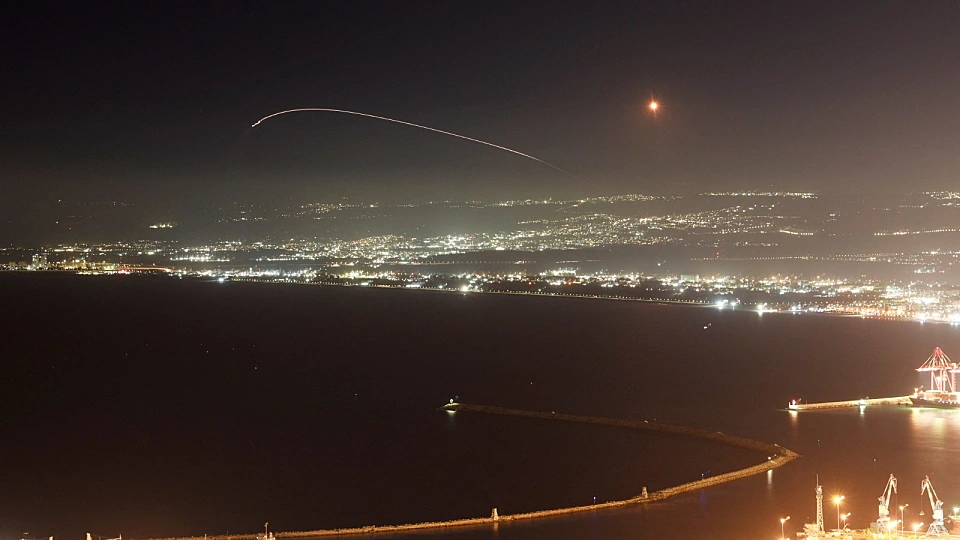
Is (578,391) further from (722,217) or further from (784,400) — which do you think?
(722,217)

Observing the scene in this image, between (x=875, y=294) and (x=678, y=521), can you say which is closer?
(x=678, y=521)

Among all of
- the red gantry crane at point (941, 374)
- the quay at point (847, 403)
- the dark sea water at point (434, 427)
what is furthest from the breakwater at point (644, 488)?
the red gantry crane at point (941, 374)

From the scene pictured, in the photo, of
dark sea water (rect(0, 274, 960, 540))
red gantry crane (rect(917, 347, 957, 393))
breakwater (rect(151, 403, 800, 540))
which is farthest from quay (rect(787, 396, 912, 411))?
breakwater (rect(151, 403, 800, 540))

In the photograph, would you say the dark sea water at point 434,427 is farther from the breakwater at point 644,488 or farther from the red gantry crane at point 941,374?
the red gantry crane at point 941,374

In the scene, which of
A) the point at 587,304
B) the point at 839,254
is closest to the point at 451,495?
the point at 587,304

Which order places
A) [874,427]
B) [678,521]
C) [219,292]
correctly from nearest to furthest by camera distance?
[678,521] < [874,427] < [219,292]

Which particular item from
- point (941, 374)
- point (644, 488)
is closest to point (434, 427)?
point (644, 488)

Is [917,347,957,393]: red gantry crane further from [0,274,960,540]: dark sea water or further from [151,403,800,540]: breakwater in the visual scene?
[151,403,800,540]: breakwater
